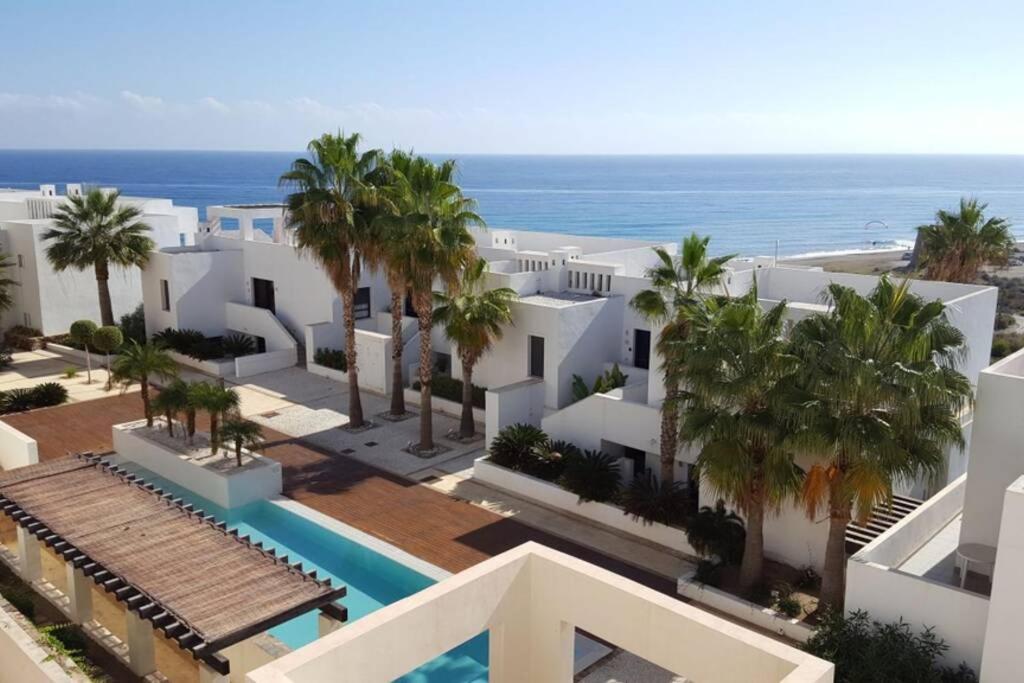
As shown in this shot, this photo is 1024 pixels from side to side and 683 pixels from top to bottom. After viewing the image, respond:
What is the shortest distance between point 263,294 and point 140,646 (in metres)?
22.6

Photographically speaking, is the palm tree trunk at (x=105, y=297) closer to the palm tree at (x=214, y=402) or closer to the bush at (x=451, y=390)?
the bush at (x=451, y=390)

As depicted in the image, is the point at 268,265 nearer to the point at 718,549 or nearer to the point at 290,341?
Result: the point at 290,341

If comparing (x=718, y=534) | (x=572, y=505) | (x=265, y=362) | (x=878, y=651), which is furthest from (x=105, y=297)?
(x=878, y=651)

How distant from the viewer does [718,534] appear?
16.3m

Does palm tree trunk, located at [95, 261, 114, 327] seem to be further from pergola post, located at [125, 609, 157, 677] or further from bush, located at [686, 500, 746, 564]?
bush, located at [686, 500, 746, 564]

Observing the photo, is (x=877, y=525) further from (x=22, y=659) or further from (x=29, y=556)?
(x=29, y=556)

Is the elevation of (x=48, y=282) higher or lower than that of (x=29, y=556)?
higher

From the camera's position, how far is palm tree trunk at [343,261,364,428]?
2420cm

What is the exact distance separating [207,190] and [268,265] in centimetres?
16509

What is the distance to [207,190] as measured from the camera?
609 feet

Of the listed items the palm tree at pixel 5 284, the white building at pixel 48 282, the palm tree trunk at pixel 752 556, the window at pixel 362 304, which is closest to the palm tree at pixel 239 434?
the palm tree trunk at pixel 752 556

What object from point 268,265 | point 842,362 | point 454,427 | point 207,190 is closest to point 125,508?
point 454,427

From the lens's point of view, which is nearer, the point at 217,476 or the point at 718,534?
the point at 718,534

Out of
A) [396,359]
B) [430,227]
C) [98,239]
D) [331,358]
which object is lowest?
[331,358]
